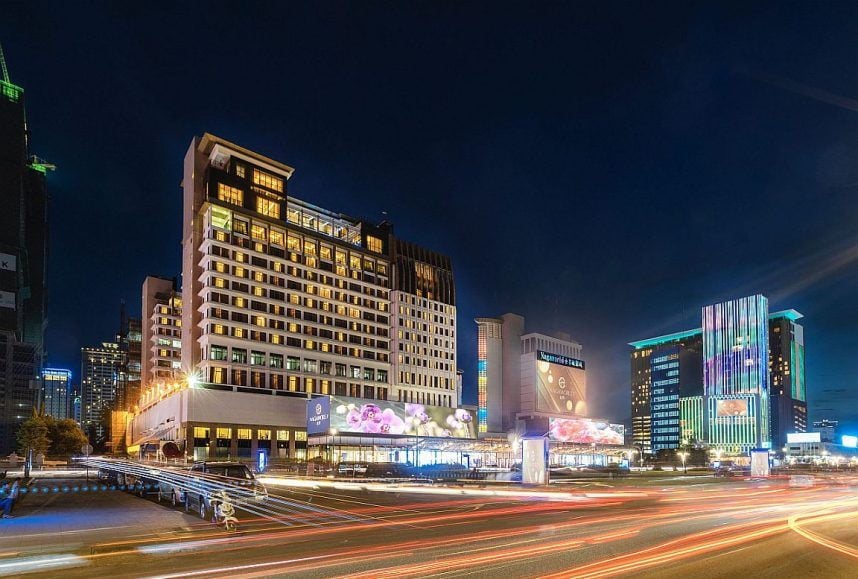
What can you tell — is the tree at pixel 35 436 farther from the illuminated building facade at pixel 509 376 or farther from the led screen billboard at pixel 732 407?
the led screen billboard at pixel 732 407

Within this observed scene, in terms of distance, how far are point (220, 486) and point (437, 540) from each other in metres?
10.7

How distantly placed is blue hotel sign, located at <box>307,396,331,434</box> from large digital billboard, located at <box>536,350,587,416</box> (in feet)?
225

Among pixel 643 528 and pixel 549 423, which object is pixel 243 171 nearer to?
pixel 549 423

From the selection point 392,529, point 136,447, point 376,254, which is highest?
point 376,254

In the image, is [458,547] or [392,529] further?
[392,529]

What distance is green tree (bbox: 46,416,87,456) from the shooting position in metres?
126

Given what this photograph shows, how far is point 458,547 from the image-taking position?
1736 cm

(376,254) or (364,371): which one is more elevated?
(376,254)

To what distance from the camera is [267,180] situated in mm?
115938

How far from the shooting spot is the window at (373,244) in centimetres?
13250

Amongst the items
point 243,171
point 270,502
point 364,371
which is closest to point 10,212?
point 243,171

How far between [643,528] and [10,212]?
8021 inches

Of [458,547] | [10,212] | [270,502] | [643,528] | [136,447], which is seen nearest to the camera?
[458,547]

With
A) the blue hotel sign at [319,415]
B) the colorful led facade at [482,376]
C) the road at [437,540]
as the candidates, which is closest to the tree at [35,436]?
the blue hotel sign at [319,415]
